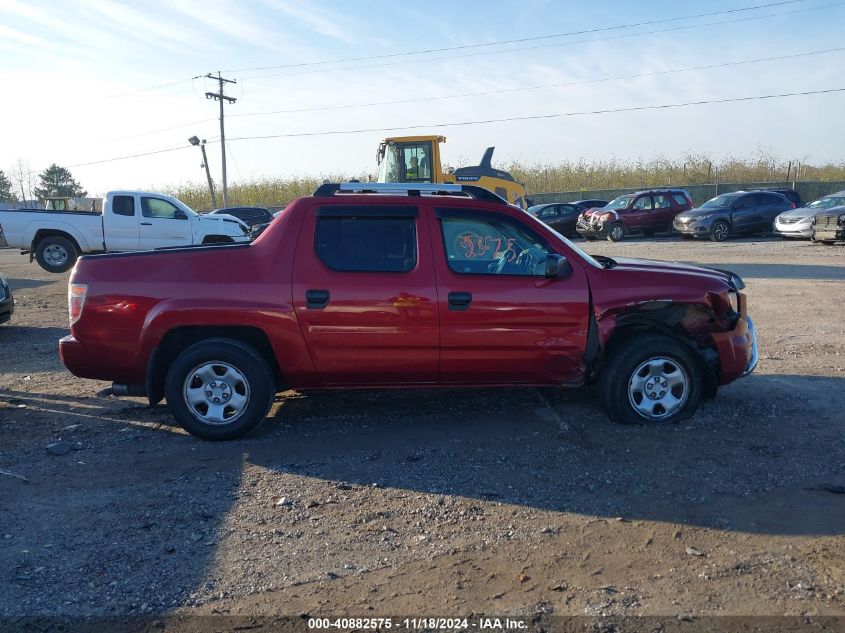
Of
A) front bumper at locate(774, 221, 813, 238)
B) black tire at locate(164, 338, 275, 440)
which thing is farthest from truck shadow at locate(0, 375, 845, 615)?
front bumper at locate(774, 221, 813, 238)

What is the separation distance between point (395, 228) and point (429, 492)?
2061 millimetres

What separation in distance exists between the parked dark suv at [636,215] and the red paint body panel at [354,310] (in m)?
21.9

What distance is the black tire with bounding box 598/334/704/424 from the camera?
18.2 feet

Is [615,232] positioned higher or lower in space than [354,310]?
higher

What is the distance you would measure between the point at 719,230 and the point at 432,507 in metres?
23.4

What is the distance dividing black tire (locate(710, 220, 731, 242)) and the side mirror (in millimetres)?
21444

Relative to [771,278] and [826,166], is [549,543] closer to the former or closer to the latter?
[771,278]

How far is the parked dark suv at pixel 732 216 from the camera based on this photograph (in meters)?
24.9

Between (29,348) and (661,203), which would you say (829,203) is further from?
(29,348)

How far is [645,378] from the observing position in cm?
559

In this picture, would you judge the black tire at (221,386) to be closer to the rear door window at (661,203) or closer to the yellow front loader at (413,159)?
the yellow front loader at (413,159)

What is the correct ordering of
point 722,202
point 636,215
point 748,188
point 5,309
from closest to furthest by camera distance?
point 5,309
point 722,202
point 636,215
point 748,188

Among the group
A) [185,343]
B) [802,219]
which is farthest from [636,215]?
[185,343]

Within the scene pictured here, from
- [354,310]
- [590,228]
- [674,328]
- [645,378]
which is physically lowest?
[645,378]
